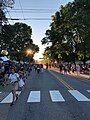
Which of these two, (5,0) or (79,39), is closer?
(5,0)

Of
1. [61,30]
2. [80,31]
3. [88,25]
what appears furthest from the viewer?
[61,30]

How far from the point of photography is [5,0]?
39.6 metres

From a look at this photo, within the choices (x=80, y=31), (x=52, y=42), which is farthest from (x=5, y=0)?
(x=52, y=42)

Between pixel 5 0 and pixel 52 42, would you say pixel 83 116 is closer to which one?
pixel 5 0

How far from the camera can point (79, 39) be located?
75.4 metres

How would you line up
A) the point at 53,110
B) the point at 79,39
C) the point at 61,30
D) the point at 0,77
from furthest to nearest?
the point at 61,30, the point at 79,39, the point at 0,77, the point at 53,110

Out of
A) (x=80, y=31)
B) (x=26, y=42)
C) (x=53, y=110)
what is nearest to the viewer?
(x=53, y=110)

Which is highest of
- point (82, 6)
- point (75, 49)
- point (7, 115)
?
point (82, 6)

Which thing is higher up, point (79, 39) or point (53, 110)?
point (79, 39)

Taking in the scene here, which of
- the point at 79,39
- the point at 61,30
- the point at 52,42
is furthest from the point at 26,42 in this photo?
the point at 79,39

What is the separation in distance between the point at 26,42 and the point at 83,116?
12603cm

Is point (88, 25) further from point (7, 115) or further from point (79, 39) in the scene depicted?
point (7, 115)

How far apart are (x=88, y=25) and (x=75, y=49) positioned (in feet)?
53.3

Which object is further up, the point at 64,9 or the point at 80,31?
the point at 64,9
